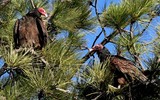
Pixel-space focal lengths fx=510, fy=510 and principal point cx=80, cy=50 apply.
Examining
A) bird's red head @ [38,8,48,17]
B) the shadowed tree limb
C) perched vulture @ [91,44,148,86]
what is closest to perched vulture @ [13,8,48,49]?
bird's red head @ [38,8,48,17]

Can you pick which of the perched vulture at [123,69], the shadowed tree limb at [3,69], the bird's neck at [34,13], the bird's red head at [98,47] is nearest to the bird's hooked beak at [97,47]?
the bird's red head at [98,47]

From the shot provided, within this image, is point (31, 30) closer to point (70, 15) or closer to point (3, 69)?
point (70, 15)

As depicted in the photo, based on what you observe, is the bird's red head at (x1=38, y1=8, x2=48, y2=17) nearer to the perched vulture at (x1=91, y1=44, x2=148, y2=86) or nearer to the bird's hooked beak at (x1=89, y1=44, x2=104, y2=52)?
the bird's hooked beak at (x1=89, y1=44, x2=104, y2=52)

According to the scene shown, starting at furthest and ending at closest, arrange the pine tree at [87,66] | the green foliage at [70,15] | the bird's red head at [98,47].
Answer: the green foliage at [70,15] → the bird's red head at [98,47] → the pine tree at [87,66]

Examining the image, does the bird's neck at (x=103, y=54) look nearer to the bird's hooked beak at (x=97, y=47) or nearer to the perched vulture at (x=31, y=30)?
the bird's hooked beak at (x=97, y=47)

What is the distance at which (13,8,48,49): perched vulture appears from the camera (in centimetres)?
231

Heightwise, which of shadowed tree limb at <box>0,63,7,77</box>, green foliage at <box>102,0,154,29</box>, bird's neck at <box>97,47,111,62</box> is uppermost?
green foliage at <box>102,0,154,29</box>

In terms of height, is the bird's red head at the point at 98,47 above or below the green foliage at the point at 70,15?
below

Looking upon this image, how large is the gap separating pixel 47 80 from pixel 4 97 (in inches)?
6.3

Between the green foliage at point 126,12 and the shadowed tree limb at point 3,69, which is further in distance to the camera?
the green foliage at point 126,12

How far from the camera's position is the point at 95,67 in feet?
5.82

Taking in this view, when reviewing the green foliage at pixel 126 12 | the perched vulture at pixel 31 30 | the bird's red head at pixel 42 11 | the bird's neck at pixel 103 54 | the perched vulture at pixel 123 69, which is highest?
the bird's red head at pixel 42 11

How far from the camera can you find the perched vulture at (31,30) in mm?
2314

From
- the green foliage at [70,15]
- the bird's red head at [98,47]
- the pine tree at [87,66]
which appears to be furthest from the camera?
the green foliage at [70,15]
